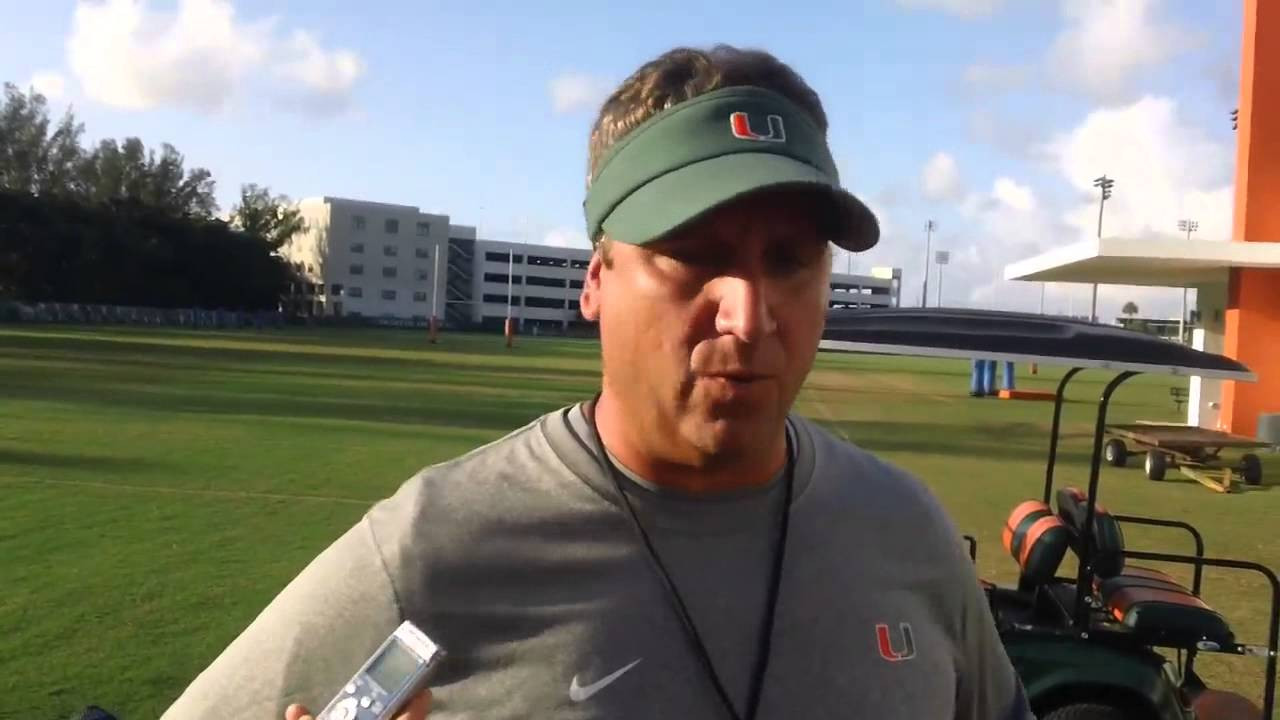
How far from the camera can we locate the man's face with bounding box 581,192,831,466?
1.20 m

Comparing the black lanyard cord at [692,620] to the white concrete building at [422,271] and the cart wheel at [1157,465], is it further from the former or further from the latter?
the white concrete building at [422,271]

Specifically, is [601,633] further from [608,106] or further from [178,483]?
[178,483]

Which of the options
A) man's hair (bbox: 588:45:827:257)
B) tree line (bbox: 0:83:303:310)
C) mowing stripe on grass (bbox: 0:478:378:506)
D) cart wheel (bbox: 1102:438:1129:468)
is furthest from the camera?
tree line (bbox: 0:83:303:310)

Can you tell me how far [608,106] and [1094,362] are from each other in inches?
133

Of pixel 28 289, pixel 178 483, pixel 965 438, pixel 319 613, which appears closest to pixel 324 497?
pixel 178 483

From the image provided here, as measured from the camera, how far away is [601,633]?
1.26 metres

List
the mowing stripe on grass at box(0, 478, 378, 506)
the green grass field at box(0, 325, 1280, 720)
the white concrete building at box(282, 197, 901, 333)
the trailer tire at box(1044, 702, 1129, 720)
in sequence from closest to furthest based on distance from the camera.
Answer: the trailer tire at box(1044, 702, 1129, 720), the green grass field at box(0, 325, 1280, 720), the mowing stripe on grass at box(0, 478, 378, 506), the white concrete building at box(282, 197, 901, 333)

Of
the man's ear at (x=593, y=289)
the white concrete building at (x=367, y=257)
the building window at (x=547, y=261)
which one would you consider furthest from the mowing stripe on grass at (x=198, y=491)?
the building window at (x=547, y=261)

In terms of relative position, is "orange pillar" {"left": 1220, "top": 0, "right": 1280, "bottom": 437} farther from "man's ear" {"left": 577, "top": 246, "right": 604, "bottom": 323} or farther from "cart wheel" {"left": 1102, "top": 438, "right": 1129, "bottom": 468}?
"man's ear" {"left": 577, "top": 246, "right": 604, "bottom": 323}

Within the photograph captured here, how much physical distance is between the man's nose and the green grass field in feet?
14.7

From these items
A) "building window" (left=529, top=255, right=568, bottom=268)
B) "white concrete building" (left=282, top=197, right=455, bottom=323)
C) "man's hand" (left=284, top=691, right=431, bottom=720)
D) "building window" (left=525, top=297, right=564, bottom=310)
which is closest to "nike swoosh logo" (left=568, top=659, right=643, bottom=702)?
"man's hand" (left=284, top=691, right=431, bottom=720)

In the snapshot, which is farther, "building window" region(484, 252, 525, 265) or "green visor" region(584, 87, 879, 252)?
"building window" region(484, 252, 525, 265)

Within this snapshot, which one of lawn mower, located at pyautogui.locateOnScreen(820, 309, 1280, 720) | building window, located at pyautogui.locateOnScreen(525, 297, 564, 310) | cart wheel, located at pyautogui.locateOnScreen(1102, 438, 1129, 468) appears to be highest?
building window, located at pyautogui.locateOnScreen(525, 297, 564, 310)

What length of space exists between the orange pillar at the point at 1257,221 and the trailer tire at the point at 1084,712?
18.4 meters
